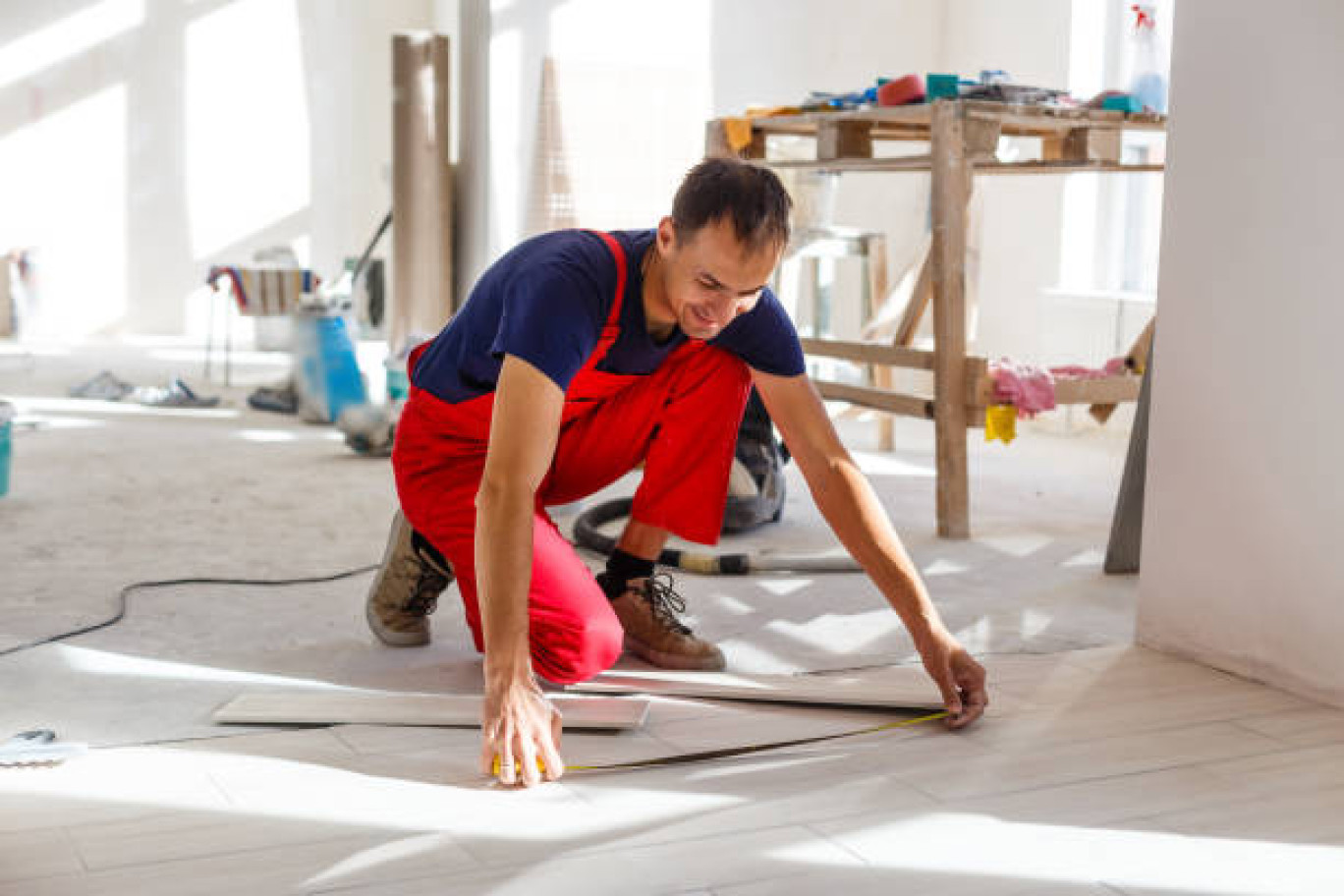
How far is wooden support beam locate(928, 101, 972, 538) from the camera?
341 centimetres

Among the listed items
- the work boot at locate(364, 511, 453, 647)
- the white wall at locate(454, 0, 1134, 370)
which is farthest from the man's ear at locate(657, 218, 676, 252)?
the white wall at locate(454, 0, 1134, 370)

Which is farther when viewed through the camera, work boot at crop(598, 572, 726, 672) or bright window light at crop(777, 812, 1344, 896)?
work boot at crop(598, 572, 726, 672)

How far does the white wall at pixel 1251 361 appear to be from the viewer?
217cm

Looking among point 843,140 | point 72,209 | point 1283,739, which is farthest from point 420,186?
point 1283,739

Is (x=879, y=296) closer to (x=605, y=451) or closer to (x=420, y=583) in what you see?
(x=605, y=451)

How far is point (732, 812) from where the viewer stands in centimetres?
173

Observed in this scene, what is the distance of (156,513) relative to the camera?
363 cm

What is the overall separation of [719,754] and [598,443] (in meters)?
0.65

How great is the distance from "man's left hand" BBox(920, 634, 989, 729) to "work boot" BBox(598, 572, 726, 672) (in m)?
0.45

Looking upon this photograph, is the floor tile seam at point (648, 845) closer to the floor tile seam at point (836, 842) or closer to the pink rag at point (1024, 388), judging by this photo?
the floor tile seam at point (836, 842)

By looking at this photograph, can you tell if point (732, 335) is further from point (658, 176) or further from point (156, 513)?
point (658, 176)

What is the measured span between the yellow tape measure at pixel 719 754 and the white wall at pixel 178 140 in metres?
7.38

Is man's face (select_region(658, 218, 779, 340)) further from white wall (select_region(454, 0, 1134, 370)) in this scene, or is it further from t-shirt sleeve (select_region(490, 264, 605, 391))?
white wall (select_region(454, 0, 1134, 370))

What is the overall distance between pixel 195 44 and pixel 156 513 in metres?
6.25
